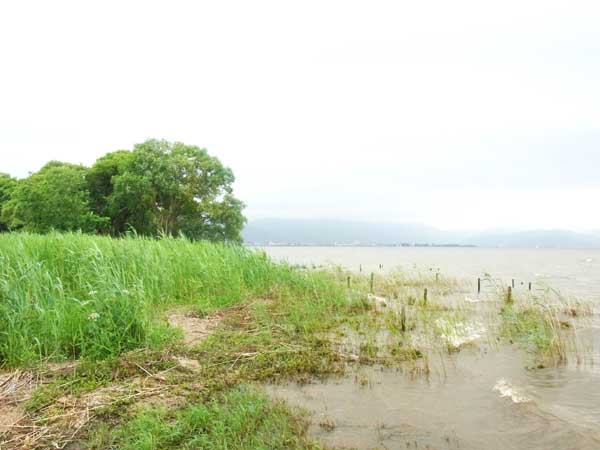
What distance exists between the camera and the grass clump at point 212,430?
4.19 meters

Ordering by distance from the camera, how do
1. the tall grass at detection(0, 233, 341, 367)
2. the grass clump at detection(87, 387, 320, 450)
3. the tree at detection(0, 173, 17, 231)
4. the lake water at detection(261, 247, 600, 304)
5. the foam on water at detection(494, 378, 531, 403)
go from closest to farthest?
the grass clump at detection(87, 387, 320, 450) < the foam on water at detection(494, 378, 531, 403) < the tall grass at detection(0, 233, 341, 367) < the lake water at detection(261, 247, 600, 304) < the tree at detection(0, 173, 17, 231)

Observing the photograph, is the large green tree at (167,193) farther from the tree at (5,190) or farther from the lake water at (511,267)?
the tree at (5,190)

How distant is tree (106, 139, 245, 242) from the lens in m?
33.7

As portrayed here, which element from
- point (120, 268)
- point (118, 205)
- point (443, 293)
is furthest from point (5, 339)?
point (118, 205)

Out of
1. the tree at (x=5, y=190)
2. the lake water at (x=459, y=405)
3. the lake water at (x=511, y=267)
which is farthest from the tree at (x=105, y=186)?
the lake water at (x=459, y=405)

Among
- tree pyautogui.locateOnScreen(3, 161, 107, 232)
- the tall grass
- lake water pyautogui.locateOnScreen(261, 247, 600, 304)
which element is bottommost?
lake water pyautogui.locateOnScreen(261, 247, 600, 304)

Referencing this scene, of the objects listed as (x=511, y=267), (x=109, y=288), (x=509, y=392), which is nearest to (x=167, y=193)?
(x=109, y=288)

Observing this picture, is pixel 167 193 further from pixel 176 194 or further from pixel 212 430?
pixel 212 430

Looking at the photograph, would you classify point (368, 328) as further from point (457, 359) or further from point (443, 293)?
point (443, 293)

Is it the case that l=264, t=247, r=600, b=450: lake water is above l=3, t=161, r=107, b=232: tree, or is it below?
below

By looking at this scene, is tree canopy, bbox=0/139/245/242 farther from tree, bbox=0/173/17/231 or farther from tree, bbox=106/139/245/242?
tree, bbox=0/173/17/231

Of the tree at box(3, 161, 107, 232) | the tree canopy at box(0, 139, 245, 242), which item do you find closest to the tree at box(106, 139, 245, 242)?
the tree canopy at box(0, 139, 245, 242)

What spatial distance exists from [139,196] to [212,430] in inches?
1255

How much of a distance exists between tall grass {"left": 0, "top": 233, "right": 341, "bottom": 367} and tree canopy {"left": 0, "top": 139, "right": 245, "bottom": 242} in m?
21.1
